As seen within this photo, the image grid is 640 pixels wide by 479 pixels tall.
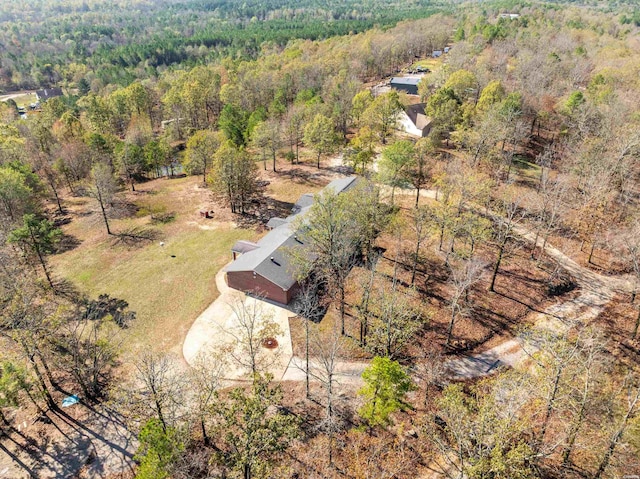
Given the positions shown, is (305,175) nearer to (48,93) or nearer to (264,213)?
(264,213)

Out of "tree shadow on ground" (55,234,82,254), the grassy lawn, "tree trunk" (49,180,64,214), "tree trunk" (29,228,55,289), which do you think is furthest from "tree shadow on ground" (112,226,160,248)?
"tree trunk" (49,180,64,214)

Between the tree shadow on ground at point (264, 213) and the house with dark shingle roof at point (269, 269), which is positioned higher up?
the house with dark shingle roof at point (269, 269)

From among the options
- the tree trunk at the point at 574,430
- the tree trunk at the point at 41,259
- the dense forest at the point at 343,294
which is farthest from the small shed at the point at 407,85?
the tree trunk at the point at 574,430

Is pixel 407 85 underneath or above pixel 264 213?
above

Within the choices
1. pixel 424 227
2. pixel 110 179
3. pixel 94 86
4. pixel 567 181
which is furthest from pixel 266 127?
pixel 94 86

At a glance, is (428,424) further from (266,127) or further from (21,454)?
(266,127)

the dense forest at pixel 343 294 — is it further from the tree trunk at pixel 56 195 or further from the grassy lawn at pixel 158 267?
the tree trunk at pixel 56 195

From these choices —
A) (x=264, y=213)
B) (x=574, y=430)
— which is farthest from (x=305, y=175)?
(x=574, y=430)
